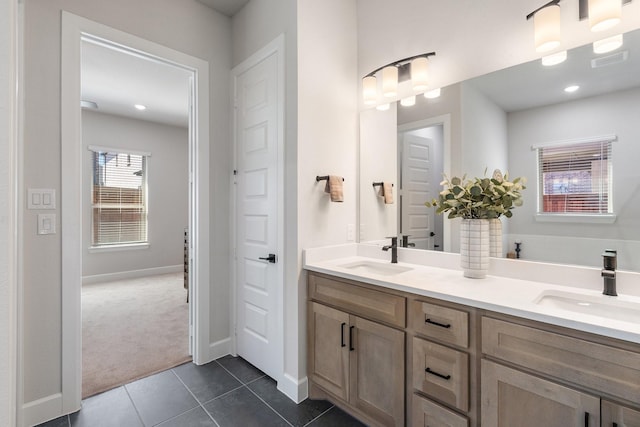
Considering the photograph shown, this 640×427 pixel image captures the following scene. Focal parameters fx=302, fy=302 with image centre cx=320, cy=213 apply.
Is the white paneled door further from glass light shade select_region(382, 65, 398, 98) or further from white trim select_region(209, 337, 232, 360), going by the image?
→ glass light shade select_region(382, 65, 398, 98)

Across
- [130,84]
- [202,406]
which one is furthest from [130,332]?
[130,84]

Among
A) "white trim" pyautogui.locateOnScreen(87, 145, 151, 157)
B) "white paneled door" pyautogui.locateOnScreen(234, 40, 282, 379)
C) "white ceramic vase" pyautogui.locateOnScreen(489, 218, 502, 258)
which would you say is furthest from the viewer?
"white trim" pyautogui.locateOnScreen(87, 145, 151, 157)

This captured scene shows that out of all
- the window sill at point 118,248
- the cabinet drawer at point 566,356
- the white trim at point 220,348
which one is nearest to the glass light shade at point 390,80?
the cabinet drawer at point 566,356

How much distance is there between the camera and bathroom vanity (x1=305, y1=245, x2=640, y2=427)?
997mm

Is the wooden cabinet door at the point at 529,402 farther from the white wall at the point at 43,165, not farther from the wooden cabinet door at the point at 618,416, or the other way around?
the white wall at the point at 43,165

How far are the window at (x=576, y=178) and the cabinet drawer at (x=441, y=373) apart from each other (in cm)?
90

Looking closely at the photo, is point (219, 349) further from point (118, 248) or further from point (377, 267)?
point (118, 248)

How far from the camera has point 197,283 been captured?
2.44 m

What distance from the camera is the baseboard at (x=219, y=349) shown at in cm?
249

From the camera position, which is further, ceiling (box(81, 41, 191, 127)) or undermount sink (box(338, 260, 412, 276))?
ceiling (box(81, 41, 191, 127))

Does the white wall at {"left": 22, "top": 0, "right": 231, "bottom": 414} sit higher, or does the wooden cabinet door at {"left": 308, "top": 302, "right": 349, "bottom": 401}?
the white wall at {"left": 22, "top": 0, "right": 231, "bottom": 414}

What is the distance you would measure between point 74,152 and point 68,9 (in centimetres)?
88

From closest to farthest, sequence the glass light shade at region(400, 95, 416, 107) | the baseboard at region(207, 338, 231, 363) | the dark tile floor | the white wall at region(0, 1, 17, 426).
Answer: the white wall at region(0, 1, 17, 426), the dark tile floor, the glass light shade at region(400, 95, 416, 107), the baseboard at region(207, 338, 231, 363)

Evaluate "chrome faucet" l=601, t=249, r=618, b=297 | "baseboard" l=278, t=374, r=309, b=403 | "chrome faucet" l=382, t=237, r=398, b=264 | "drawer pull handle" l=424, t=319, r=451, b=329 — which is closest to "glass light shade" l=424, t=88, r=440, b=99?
"chrome faucet" l=382, t=237, r=398, b=264
